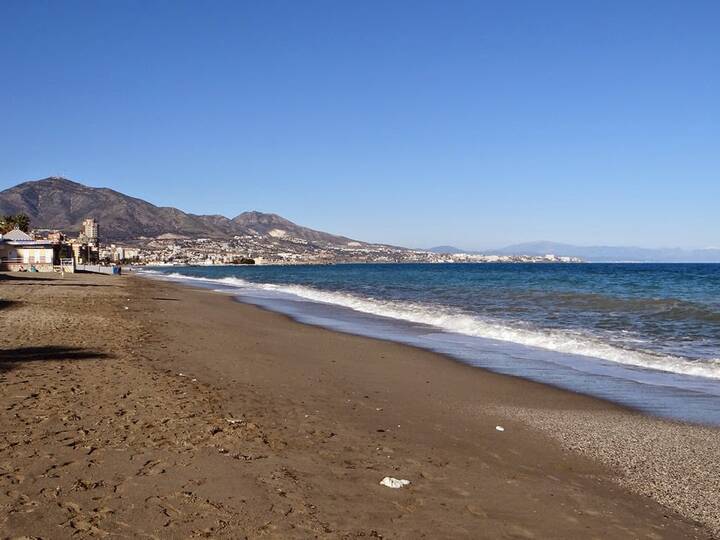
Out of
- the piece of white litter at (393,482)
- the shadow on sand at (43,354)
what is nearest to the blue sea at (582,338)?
the piece of white litter at (393,482)

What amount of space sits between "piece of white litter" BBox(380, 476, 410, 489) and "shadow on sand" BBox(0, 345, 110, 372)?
6.82m

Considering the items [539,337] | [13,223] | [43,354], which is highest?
[13,223]

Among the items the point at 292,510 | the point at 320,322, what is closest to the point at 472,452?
the point at 292,510

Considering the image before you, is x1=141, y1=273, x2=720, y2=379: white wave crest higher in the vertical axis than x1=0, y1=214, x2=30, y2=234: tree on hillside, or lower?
lower

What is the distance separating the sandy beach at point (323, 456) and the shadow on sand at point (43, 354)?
5cm

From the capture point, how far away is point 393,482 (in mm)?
5176

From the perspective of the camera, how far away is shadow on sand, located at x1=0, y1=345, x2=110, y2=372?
9.73 m

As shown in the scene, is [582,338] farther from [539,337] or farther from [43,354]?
[43,354]

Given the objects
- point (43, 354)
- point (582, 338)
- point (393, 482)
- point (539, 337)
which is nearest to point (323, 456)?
point (393, 482)

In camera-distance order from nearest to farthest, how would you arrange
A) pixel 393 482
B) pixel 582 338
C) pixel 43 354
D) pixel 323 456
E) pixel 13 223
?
pixel 393 482, pixel 323 456, pixel 43 354, pixel 582 338, pixel 13 223

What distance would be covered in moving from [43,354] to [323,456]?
7.01 m

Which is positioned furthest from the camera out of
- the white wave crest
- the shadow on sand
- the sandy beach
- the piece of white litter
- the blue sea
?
the white wave crest

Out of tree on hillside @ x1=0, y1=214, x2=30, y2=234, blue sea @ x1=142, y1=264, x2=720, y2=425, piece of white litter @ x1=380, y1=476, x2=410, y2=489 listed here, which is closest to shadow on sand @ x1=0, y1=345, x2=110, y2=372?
piece of white litter @ x1=380, y1=476, x2=410, y2=489

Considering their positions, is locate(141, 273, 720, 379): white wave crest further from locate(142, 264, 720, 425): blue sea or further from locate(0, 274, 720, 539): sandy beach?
locate(0, 274, 720, 539): sandy beach
